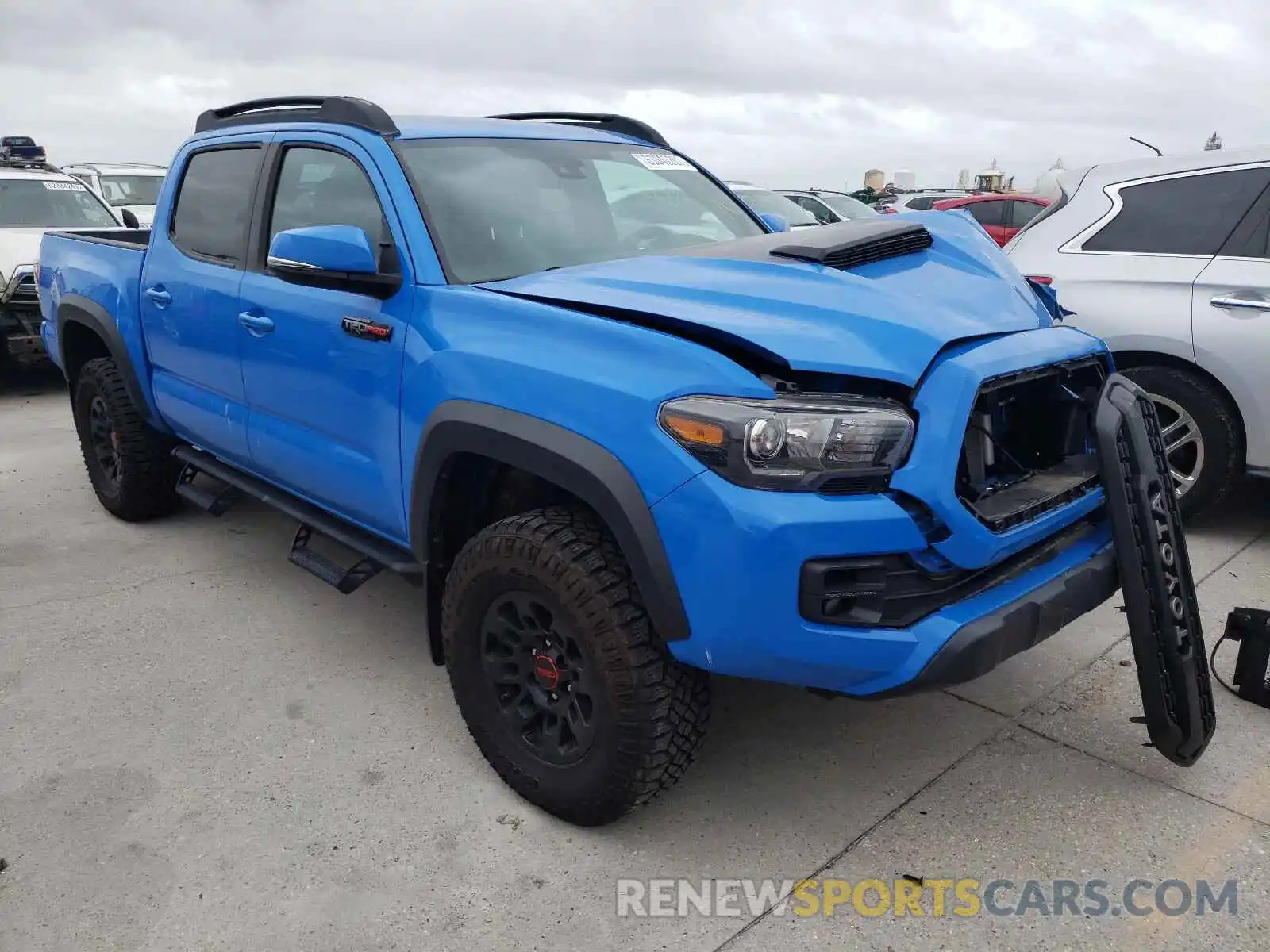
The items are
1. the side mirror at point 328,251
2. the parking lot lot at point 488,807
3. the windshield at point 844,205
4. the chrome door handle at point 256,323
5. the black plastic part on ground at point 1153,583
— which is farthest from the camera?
the windshield at point 844,205

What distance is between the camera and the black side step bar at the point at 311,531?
3.14m

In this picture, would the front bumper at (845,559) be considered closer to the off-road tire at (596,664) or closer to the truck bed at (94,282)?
the off-road tire at (596,664)

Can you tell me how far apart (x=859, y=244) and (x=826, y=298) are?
1.05ft

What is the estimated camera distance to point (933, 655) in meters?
2.10

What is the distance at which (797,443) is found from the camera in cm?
208

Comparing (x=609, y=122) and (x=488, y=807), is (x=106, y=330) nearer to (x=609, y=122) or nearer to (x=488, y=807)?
(x=609, y=122)

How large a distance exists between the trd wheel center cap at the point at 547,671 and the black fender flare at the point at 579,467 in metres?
0.38

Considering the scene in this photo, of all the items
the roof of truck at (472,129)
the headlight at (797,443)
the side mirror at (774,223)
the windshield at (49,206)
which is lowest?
the windshield at (49,206)

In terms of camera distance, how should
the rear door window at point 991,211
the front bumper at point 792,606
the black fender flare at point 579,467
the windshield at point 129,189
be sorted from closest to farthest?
the front bumper at point 792,606 → the black fender flare at point 579,467 → the rear door window at point 991,211 → the windshield at point 129,189

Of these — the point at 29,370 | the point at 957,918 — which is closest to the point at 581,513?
the point at 957,918

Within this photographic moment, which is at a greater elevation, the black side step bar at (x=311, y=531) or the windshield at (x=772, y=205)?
the windshield at (x=772, y=205)

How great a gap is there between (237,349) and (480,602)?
162 centimetres

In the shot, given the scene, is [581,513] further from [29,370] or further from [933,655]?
[29,370]

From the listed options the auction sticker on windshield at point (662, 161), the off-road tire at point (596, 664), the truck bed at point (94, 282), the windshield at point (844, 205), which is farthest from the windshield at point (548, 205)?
the windshield at point (844, 205)
